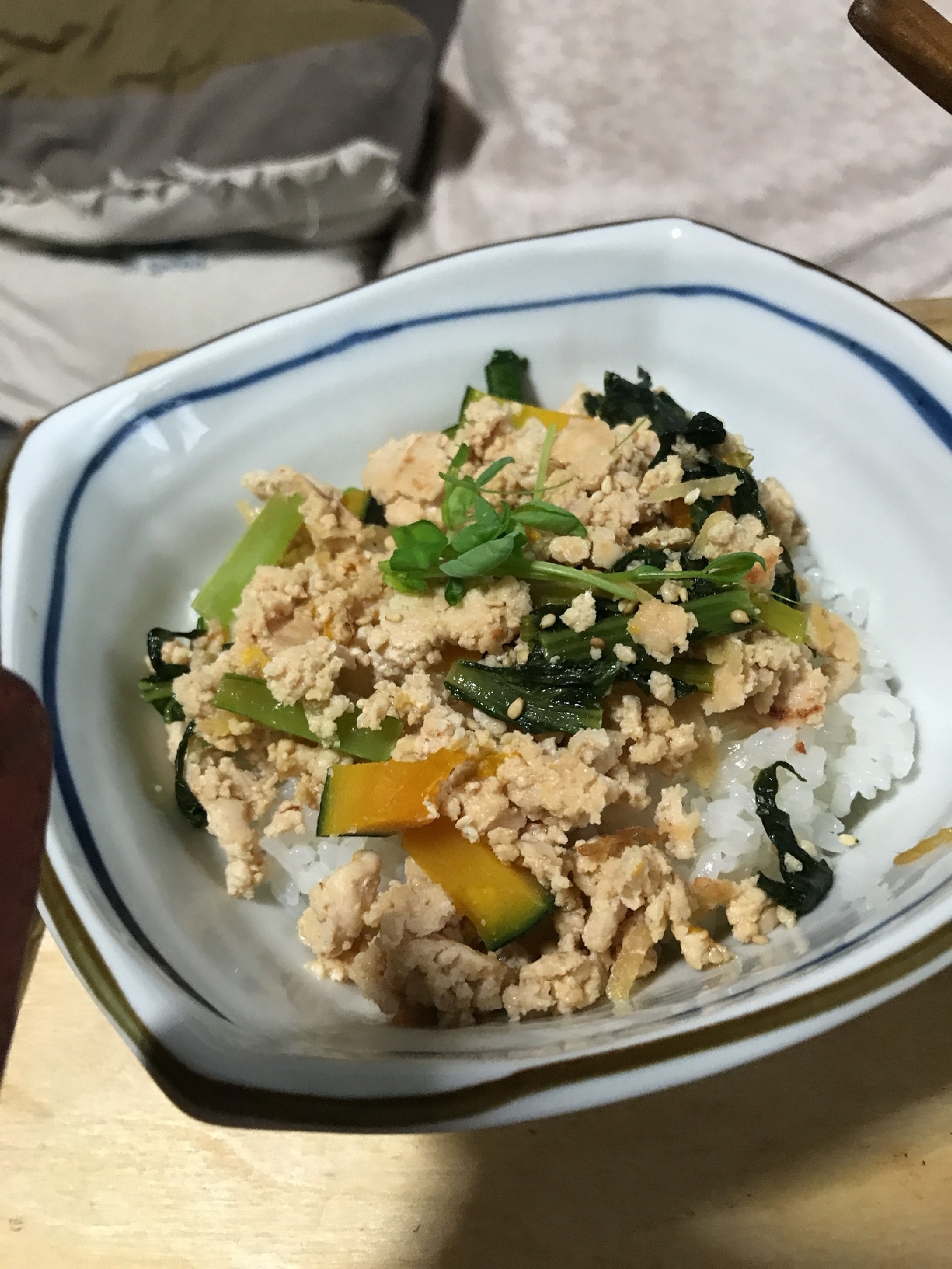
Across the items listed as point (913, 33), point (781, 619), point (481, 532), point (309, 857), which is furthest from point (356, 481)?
point (913, 33)

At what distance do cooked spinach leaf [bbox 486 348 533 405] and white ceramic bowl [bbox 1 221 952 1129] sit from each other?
0.03 metres

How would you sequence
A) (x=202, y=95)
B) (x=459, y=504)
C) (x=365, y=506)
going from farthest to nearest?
1. (x=202, y=95)
2. (x=365, y=506)
3. (x=459, y=504)

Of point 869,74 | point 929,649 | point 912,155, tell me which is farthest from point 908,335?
point 869,74

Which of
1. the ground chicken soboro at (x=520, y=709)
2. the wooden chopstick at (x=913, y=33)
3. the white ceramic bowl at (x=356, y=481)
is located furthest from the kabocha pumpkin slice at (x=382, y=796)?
the wooden chopstick at (x=913, y=33)

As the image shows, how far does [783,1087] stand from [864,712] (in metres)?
0.56

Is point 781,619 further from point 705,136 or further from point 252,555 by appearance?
point 705,136

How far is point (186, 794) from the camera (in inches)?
55.9

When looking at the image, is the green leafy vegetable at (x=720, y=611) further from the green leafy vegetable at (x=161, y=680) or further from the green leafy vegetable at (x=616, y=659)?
the green leafy vegetable at (x=161, y=680)

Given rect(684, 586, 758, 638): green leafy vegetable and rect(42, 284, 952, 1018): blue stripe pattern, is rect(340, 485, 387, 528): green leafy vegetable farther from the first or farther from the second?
rect(684, 586, 758, 638): green leafy vegetable

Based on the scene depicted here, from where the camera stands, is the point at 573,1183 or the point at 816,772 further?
the point at 816,772

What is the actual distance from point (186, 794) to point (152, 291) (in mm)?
2057

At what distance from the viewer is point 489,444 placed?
1589 mm

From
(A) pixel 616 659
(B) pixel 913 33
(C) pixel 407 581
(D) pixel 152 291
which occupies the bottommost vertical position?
(D) pixel 152 291

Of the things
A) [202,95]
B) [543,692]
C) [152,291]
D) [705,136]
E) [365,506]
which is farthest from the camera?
[152,291]
